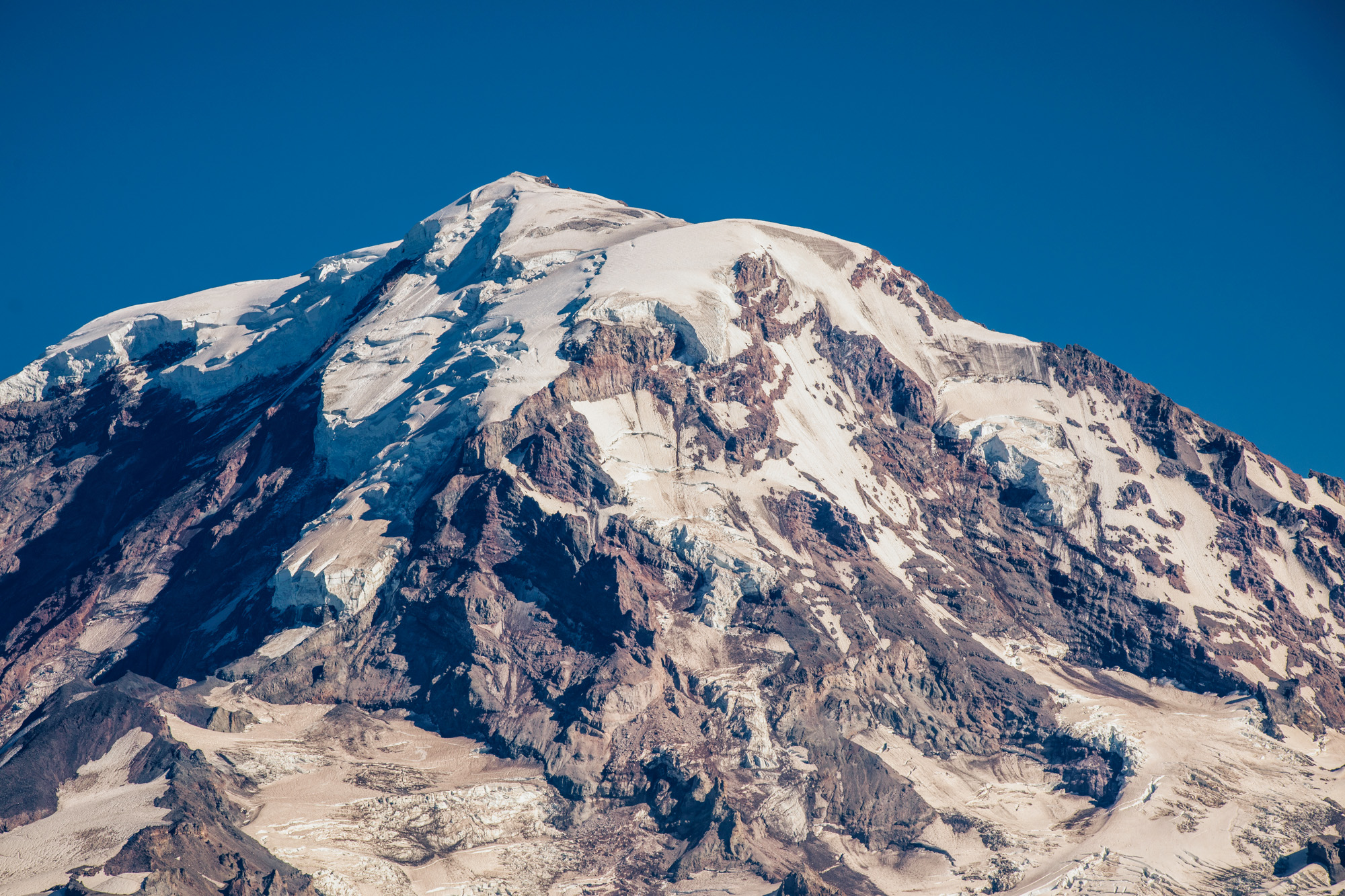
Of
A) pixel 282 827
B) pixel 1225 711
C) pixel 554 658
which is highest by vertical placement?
pixel 1225 711

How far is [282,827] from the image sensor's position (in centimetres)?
13675

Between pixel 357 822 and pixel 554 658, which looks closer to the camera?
pixel 357 822

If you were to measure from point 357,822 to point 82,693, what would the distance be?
35783 millimetres

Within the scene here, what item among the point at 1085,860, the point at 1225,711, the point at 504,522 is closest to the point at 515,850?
the point at 504,522

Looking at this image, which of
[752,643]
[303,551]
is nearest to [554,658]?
[752,643]

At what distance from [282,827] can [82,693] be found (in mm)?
31101

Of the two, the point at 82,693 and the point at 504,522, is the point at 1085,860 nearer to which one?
the point at 504,522

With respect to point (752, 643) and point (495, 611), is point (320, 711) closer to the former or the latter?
point (495, 611)

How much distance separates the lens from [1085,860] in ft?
476

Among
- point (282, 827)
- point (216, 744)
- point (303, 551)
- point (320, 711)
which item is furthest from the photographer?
point (303, 551)

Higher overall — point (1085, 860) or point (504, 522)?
point (504, 522)

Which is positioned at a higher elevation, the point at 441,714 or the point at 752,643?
the point at 752,643

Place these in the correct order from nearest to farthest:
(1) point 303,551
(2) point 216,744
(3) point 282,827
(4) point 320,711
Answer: (3) point 282,827, (2) point 216,744, (4) point 320,711, (1) point 303,551

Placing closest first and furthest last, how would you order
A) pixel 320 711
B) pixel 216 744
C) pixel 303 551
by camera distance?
pixel 216 744
pixel 320 711
pixel 303 551
